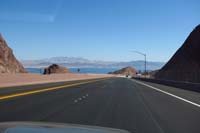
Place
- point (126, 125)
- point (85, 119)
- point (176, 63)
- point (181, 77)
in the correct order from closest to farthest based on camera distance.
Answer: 1. point (126, 125)
2. point (85, 119)
3. point (181, 77)
4. point (176, 63)

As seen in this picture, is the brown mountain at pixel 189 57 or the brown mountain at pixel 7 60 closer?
the brown mountain at pixel 189 57

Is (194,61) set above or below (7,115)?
above

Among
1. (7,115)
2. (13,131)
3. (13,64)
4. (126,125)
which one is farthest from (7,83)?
(13,64)

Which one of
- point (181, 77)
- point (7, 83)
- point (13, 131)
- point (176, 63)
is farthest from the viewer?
point (176, 63)

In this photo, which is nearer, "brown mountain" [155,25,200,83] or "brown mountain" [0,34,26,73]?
"brown mountain" [155,25,200,83]

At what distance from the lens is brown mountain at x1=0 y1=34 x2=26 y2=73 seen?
3713 inches

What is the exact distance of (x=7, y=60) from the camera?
3932 inches

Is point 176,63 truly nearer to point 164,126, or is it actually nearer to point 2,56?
point 2,56

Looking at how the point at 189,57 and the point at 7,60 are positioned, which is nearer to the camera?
the point at 189,57

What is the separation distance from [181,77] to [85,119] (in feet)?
163

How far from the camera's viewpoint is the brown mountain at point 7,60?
94.3 m

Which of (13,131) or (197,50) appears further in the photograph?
(197,50)

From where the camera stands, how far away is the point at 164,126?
1270cm

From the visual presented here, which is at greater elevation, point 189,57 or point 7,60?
point 189,57
